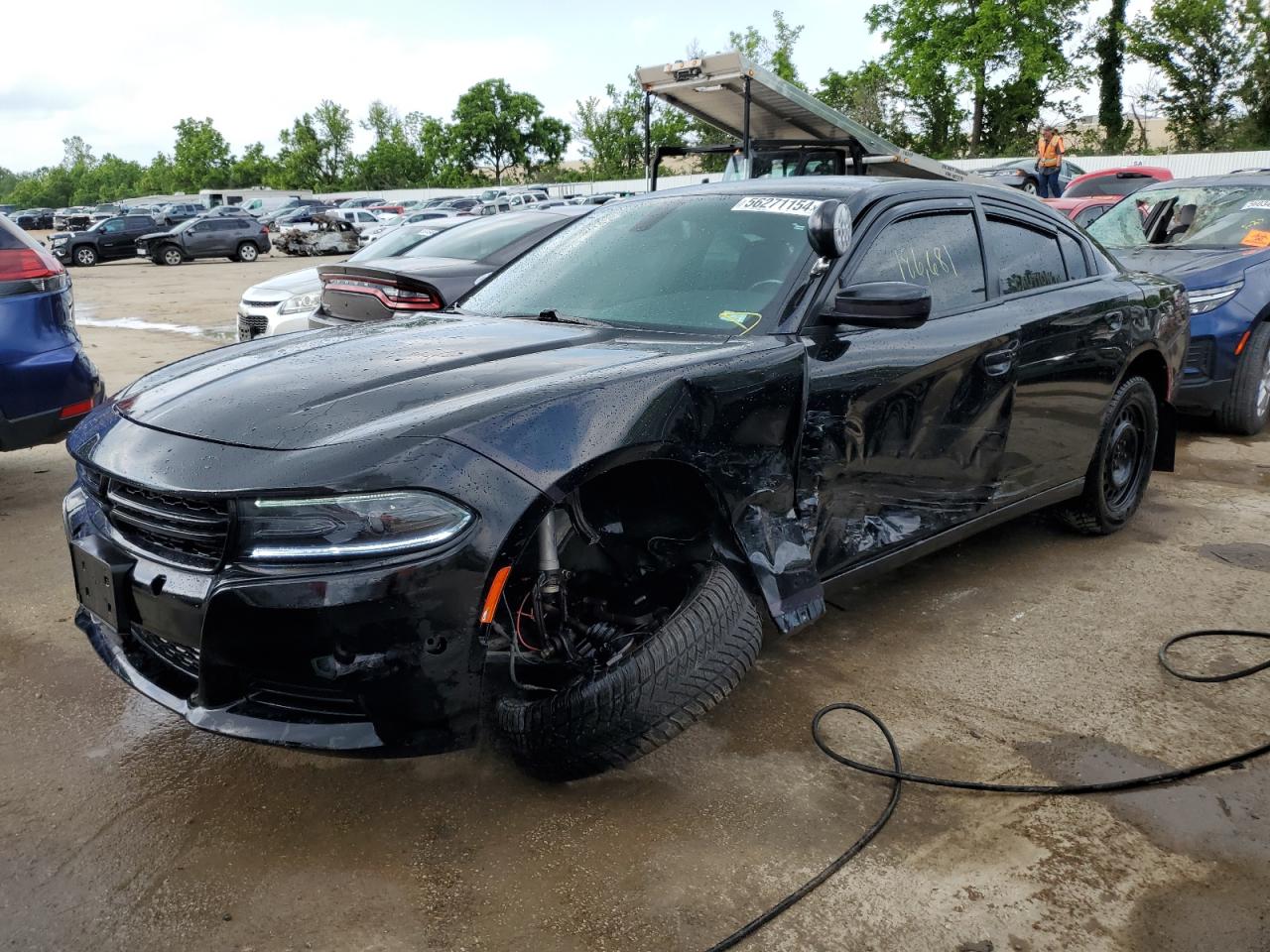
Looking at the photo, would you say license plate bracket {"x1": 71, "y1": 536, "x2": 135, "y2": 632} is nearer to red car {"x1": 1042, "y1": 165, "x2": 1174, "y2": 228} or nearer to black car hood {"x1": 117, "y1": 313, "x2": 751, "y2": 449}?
black car hood {"x1": 117, "y1": 313, "x2": 751, "y2": 449}

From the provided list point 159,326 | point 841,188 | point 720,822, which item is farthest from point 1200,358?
point 159,326

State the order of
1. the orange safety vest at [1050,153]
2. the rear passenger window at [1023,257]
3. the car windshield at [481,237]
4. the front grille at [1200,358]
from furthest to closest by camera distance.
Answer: the orange safety vest at [1050,153]
the car windshield at [481,237]
the front grille at [1200,358]
the rear passenger window at [1023,257]

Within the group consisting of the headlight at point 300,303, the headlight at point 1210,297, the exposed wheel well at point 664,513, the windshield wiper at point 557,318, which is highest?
the windshield wiper at point 557,318

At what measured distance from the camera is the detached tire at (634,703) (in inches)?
97.8

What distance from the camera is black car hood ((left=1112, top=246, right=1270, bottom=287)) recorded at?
259 inches

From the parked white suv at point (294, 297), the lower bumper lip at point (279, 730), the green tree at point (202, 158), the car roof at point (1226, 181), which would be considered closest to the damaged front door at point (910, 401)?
the lower bumper lip at point (279, 730)

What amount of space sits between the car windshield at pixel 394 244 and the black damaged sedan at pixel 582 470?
177 inches

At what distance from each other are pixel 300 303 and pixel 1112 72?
47.0 metres

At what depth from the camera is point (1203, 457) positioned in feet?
21.0

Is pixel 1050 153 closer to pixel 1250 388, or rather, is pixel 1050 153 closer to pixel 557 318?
pixel 1250 388

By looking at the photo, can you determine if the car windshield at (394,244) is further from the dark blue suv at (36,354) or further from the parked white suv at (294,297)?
the dark blue suv at (36,354)

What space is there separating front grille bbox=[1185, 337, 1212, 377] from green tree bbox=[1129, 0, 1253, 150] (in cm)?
4032

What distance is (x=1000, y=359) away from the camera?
3785mm

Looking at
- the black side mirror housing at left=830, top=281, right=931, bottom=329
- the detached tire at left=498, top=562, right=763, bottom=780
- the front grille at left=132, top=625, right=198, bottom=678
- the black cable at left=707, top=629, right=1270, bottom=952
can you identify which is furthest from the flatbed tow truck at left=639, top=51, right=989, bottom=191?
the front grille at left=132, top=625, right=198, bottom=678
